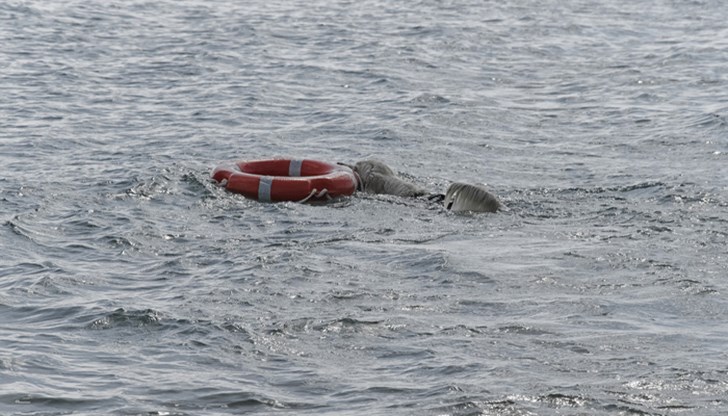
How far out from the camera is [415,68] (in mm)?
26266

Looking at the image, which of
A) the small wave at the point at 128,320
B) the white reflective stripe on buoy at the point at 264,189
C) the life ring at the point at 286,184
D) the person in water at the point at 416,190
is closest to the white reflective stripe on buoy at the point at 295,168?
the life ring at the point at 286,184

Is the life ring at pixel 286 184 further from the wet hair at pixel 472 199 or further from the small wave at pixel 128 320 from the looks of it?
the small wave at pixel 128 320

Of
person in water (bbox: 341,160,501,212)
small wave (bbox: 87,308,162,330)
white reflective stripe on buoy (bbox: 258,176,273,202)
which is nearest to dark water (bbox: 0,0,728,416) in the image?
small wave (bbox: 87,308,162,330)

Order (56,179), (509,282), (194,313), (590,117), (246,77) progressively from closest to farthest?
1. (194,313)
2. (509,282)
3. (56,179)
4. (590,117)
5. (246,77)

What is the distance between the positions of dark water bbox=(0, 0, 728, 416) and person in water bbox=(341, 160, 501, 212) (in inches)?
9.9

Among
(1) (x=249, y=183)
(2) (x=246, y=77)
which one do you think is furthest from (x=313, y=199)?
(2) (x=246, y=77)

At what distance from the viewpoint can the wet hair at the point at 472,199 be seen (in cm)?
1448

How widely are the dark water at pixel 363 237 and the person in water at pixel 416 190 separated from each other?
0.83 feet

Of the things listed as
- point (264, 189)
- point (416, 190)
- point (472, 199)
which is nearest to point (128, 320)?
point (264, 189)

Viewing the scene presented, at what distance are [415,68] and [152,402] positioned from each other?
18138mm

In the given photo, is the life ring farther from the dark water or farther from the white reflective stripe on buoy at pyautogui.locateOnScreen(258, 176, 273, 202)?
the dark water

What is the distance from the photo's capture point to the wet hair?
14477 mm

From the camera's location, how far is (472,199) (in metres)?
14.5

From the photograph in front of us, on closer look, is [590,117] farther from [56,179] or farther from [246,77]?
[56,179]
